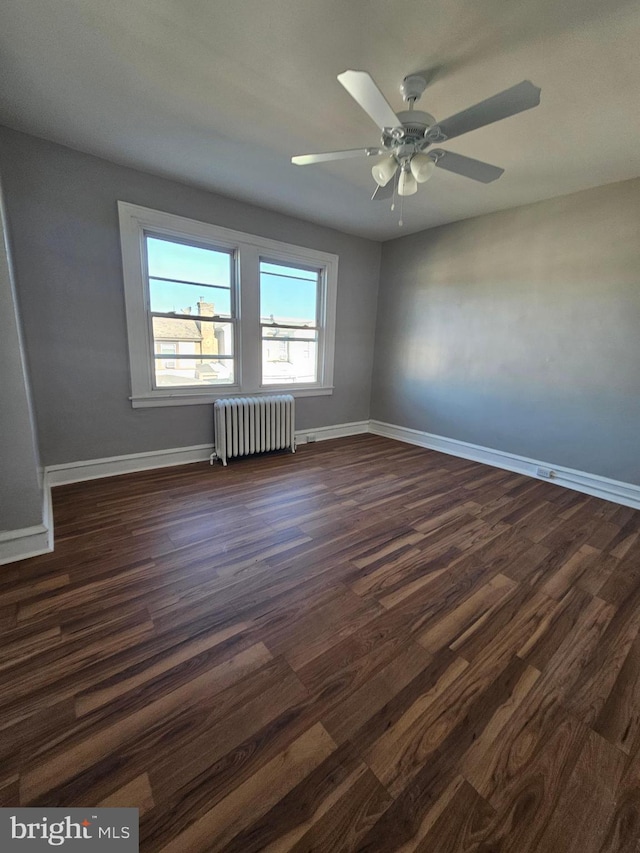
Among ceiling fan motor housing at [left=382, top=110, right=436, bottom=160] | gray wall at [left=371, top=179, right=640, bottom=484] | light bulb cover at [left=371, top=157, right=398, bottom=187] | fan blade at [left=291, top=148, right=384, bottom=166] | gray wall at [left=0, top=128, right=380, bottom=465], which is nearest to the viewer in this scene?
ceiling fan motor housing at [left=382, top=110, right=436, bottom=160]

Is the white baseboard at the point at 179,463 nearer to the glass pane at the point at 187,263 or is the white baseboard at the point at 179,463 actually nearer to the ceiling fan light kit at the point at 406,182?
the glass pane at the point at 187,263

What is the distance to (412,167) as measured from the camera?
1913mm

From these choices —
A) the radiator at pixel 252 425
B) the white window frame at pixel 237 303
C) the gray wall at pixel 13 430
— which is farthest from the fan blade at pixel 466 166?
the radiator at pixel 252 425

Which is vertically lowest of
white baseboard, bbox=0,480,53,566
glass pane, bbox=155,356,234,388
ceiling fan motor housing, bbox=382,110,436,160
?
white baseboard, bbox=0,480,53,566

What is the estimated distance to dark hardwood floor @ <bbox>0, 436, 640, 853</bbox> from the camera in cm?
100

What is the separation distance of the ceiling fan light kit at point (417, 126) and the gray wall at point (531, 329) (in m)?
1.86

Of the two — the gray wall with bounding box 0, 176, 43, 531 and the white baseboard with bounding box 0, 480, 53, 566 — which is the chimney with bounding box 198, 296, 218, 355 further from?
the white baseboard with bounding box 0, 480, 53, 566

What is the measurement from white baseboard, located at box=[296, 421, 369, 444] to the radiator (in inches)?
16.0

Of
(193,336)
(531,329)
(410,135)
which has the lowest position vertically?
(193,336)

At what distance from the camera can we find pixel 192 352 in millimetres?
3652

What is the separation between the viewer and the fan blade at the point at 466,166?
1.90 metres

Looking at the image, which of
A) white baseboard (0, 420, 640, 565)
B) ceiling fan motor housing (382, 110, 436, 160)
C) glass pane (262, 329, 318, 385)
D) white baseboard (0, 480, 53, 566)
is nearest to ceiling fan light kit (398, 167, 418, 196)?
ceiling fan motor housing (382, 110, 436, 160)
